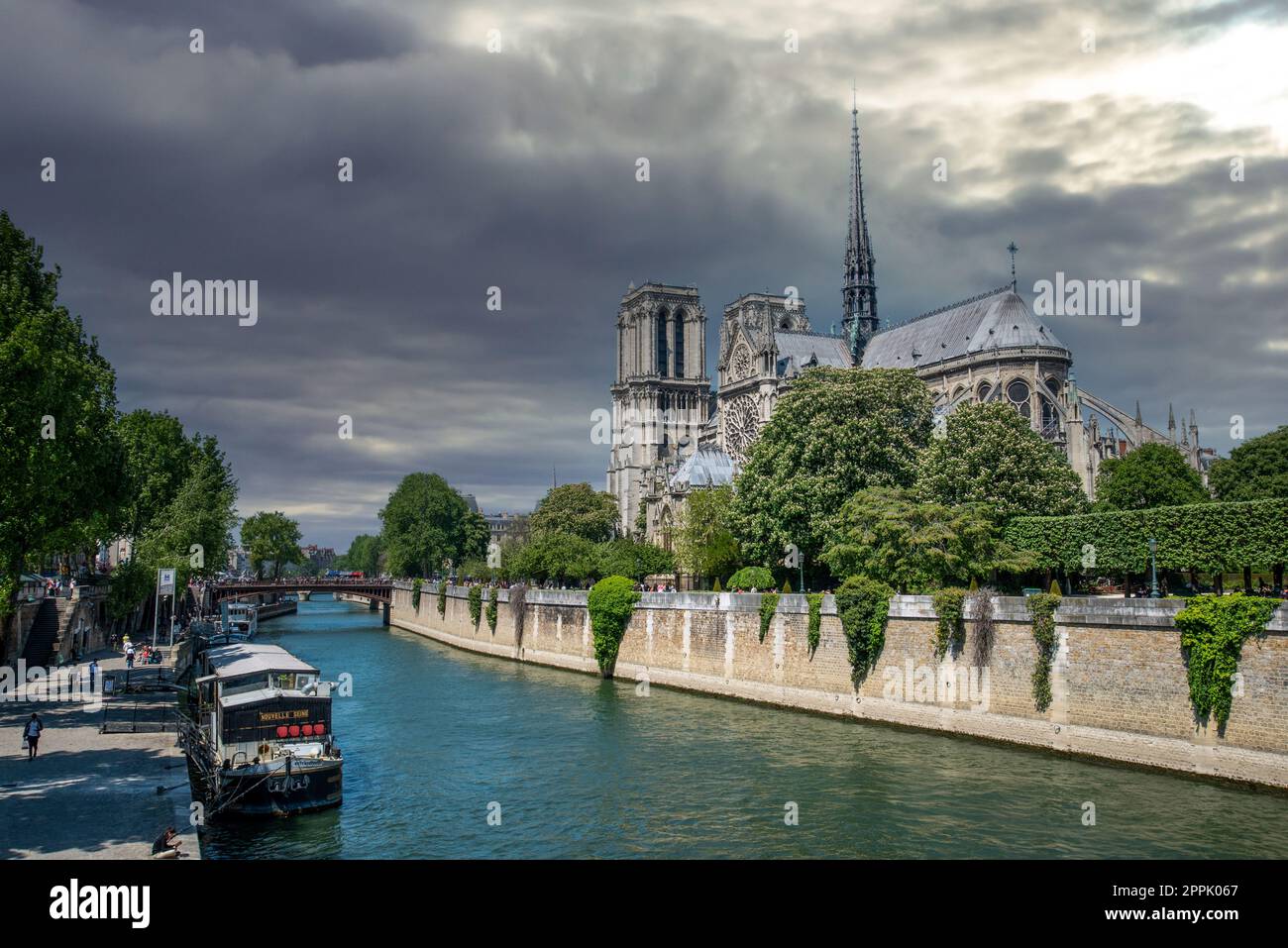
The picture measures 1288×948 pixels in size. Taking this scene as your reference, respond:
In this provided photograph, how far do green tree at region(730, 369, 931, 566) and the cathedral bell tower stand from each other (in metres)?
82.9

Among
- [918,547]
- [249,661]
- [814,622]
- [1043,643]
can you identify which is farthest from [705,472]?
[249,661]

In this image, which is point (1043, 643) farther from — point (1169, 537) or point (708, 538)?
point (708, 538)

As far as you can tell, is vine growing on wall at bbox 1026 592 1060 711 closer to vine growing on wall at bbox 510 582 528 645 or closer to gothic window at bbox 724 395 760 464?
vine growing on wall at bbox 510 582 528 645

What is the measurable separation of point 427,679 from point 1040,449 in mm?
34150

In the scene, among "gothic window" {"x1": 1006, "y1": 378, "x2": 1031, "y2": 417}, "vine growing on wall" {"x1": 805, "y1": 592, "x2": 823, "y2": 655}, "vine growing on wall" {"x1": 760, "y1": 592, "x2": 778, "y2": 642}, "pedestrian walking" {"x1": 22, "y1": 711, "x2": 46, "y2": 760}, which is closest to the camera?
"pedestrian walking" {"x1": 22, "y1": 711, "x2": 46, "y2": 760}

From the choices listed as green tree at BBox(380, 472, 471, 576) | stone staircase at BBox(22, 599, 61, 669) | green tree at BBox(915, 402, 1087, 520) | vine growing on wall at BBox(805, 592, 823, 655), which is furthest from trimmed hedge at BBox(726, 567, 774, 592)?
green tree at BBox(380, 472, 471, 576)

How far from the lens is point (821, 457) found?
165 ft

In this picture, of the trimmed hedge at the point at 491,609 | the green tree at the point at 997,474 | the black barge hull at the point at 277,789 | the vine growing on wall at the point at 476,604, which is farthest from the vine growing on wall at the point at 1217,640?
the vine growing on wall at the point at 476,604

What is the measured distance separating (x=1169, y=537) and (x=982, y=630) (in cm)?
973

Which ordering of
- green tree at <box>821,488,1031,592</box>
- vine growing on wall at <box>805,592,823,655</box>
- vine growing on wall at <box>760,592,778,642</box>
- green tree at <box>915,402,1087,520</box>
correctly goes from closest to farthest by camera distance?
1. green tree at <box>821,488,1031,592</box>
2. vine growing on wall at <box>805,592,823,655</box>
3. vine growing on wall at <box>760,592,778,642</box>
4. green tree at <box>915,402,1087,520</box>

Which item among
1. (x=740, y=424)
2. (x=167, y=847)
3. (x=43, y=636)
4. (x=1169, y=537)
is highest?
(x=740, y=424)

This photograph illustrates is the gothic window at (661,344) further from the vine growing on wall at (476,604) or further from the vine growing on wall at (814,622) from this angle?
the vine growing on wall at (814,622)

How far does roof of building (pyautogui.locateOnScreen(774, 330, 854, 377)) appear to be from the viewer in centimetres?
10612
